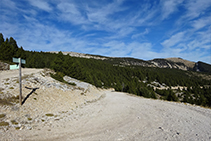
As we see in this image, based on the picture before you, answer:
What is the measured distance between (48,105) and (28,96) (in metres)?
2.09

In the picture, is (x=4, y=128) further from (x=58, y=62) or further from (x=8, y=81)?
(x=58, y=62)

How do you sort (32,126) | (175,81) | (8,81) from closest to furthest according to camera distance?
(32,126)
(8,81)
(175,81)

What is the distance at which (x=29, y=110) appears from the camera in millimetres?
9969

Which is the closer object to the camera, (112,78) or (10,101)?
(10,101)

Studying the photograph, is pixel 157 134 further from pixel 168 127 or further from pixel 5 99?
pixel 5 99

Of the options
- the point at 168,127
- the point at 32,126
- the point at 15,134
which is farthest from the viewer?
the point at 168,127

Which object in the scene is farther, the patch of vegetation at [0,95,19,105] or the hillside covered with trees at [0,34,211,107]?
the hillside covered with trees at [0,34,211,107]

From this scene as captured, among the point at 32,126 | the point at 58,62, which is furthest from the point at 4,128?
the point at 58,62

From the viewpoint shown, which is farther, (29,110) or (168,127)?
(29,110)

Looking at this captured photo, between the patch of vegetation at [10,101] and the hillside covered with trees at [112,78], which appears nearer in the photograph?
the patch of vegetation at [10,101]

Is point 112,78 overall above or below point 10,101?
above

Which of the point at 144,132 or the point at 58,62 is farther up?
the point at 58,62

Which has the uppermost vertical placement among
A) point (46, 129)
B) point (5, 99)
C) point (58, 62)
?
point (58, 62)


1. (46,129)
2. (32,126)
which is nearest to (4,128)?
(32,126)
